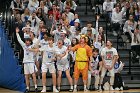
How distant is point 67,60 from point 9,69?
221 cm

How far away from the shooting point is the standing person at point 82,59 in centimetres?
1706

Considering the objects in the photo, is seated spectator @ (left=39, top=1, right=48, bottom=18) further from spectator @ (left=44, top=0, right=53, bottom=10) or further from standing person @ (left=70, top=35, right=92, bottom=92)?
standing person @ (left=70, top=35, right=92, bottom=92)

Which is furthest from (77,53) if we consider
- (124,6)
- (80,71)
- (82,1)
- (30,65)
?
(82,1)

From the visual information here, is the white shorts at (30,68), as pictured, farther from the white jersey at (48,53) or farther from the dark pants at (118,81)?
the dark pants at (118,81)

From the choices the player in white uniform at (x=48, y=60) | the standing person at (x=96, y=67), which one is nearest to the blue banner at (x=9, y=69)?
the player in white uniform at (x=48, y=60)

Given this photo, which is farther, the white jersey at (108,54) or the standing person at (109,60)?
the white jersey at (108,54)

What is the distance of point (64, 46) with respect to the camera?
17.3 m

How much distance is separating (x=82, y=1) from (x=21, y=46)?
6917 mm

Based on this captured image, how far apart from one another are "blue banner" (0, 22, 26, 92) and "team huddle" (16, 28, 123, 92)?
1.13 feet

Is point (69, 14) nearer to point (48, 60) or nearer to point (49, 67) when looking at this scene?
point (48, 60)

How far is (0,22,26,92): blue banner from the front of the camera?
16938 millimetres

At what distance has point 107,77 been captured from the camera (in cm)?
1798

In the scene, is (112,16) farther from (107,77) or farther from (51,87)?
(51,87)

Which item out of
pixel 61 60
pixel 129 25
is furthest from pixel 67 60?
pixel 129 25
